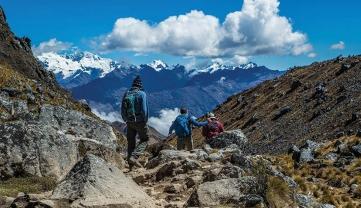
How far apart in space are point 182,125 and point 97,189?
40.6ft

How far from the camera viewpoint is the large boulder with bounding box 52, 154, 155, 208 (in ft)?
38.7

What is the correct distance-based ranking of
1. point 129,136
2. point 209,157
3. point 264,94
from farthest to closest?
point 264,94
point 129,136
point 209,157

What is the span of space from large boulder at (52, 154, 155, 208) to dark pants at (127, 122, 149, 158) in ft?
23.2

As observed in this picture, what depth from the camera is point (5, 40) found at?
99.2 metres

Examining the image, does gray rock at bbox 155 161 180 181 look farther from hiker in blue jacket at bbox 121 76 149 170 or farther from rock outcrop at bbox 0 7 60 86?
rock outcrop at bbox 0 7 60 86

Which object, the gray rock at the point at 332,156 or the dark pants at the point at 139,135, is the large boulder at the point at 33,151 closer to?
the dark pants at the point at 139,135

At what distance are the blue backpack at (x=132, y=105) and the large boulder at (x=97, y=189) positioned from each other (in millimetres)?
6681

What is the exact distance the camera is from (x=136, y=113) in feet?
66.2

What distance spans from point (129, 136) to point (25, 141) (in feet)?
19.8

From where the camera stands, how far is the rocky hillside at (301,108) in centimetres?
6219

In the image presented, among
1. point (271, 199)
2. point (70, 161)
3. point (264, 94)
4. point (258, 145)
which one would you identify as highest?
point (264, 94)

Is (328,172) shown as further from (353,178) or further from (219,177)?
(219,177)

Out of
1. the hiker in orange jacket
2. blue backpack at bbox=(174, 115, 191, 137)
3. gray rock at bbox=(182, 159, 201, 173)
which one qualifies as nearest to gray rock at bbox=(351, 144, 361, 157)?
the hiker in orange jacket

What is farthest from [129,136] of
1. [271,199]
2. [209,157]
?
[271,199]
